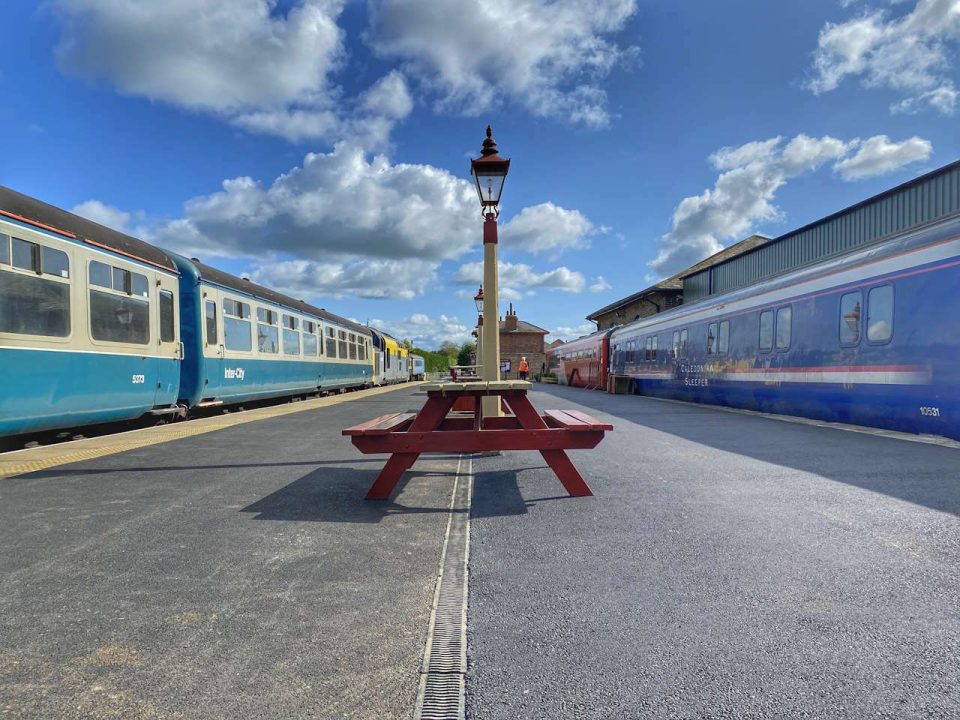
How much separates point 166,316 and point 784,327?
11398 mm

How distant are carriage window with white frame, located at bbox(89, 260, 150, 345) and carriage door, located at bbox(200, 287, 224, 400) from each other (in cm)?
185

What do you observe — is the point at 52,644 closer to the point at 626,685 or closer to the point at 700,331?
the point at 626,685

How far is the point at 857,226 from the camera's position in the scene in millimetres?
18500

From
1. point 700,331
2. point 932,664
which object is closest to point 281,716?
point 932,664

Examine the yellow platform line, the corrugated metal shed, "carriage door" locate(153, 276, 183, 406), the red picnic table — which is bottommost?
the yellow platform line

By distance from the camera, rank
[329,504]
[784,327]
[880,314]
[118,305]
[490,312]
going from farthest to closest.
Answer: [784,327], [880,314], [118,305], [490,312], [329,504]

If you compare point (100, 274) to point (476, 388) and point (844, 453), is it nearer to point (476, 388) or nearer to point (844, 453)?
point (476, 388)

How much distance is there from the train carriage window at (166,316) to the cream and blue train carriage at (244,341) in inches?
29.5

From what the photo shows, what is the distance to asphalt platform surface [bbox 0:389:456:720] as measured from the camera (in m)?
1.87

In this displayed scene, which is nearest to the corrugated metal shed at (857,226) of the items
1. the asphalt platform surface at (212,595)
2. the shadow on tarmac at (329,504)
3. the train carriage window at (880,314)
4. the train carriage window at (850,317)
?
the train carriage window at (850,317)

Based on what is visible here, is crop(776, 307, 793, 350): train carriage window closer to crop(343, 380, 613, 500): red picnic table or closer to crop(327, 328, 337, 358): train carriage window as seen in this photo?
crop(343, 380, 613, 500): red picnic table

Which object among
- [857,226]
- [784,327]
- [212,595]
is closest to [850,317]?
[784,327]

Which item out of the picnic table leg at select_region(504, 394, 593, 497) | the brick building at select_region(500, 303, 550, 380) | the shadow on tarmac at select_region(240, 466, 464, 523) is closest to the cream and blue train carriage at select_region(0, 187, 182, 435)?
the shadow on tarmac at select_region(240, 466, 464, 523)

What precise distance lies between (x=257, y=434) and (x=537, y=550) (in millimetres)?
6172
